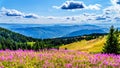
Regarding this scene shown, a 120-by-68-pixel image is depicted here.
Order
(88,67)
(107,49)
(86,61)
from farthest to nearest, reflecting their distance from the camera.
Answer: (107,49)
(86,61)
(88,67)

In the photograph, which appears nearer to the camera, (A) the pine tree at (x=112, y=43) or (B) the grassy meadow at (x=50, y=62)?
Answer: (B) the grassy meadow at (x=50, y=62)

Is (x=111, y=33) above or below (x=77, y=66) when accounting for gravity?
below

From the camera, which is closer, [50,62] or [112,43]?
[50,62]

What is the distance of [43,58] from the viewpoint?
14.9 metres

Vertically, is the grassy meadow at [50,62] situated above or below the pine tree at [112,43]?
above

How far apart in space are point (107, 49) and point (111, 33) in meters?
4.08

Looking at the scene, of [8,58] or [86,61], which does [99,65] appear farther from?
[8,58]

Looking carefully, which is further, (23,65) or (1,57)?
(1,57)

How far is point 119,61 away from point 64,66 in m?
3.04

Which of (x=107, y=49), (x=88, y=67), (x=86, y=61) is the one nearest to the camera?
(x=88, y=67)

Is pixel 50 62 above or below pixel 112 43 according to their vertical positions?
above

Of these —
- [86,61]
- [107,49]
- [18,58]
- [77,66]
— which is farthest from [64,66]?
[107,49]

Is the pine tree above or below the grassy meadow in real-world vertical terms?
below

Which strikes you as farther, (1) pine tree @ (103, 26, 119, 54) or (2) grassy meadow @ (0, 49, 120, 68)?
(1) pine tree @ (103, 26, 119, 54)
